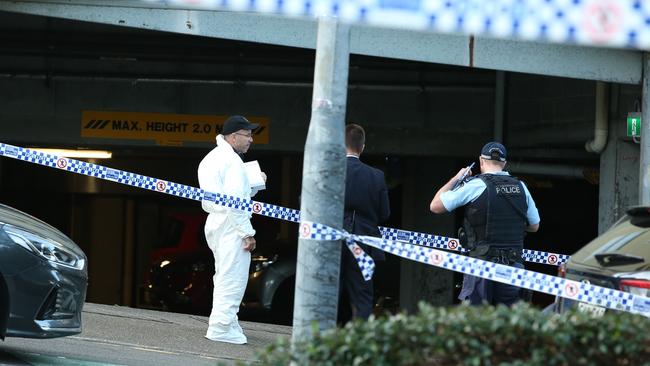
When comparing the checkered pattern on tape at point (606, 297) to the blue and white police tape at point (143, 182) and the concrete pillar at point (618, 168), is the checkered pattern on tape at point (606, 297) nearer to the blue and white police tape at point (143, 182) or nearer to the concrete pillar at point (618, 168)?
the blue and white police tape at point (143, 182)

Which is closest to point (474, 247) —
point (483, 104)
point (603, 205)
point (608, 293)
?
point (608, 293)

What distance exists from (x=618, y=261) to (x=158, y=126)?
37.3 feet

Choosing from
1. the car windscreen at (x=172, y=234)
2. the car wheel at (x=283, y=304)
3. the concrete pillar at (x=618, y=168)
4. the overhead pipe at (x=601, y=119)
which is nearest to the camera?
the concrete pillar at (x=618, y=168)

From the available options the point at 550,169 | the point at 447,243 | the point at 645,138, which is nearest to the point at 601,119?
the point at 645,138

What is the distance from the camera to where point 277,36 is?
11125mm

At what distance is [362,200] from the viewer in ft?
27.7

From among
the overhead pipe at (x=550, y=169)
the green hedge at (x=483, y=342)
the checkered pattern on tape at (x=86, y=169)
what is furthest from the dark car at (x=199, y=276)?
the green hedge at (x=483, y=342)

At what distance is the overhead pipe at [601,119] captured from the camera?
12805 mm

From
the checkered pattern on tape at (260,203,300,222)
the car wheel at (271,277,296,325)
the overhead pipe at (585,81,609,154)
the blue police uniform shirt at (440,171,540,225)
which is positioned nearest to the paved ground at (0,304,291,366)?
the checkered pattern on tape at (260,203,300,222)

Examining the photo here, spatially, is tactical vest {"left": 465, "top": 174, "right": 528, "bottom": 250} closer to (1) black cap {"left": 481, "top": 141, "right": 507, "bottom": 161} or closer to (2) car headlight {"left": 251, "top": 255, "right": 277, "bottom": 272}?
(1) black cap {"left": 481, "top": 141, "right": 507, "bottom": 161}

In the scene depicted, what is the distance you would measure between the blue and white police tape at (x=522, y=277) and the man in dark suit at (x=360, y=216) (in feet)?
2.62

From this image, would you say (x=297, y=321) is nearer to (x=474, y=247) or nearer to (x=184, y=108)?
(x=474, y=247)

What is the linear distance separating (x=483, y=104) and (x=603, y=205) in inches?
169

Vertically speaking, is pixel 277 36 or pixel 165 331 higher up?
pixel 277 36
